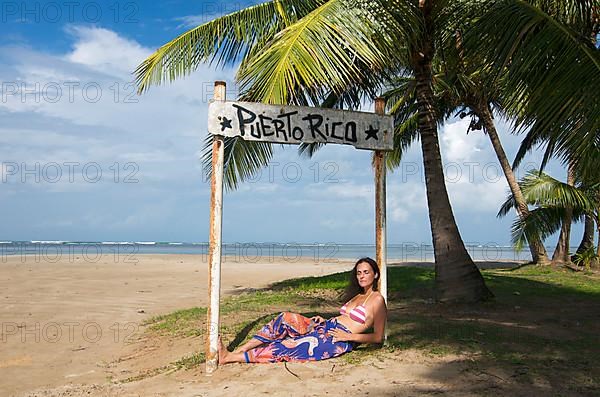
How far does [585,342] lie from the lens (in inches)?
244

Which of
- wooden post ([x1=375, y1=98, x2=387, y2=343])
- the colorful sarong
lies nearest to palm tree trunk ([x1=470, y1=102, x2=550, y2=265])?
wooden post ([x1=375, y1=98, x2=387, y2=343])

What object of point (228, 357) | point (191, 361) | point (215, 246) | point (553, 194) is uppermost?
point (553, 194)

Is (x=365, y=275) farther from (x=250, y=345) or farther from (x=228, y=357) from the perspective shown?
(x=228, y=357)

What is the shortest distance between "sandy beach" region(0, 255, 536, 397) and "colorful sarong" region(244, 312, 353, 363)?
97 millimetres

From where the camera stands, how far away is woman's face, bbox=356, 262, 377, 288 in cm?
564

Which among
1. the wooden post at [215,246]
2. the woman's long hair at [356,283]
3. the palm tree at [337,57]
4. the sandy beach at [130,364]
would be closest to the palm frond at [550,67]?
the palm tree at [337,57]

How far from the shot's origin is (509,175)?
1686 centimetres

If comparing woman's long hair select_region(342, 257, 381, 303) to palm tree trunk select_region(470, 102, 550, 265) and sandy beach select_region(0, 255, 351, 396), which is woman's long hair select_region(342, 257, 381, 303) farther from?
palm tree trunk select_region(470, 102, 550, 265)

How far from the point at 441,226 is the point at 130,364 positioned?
498 centimetres

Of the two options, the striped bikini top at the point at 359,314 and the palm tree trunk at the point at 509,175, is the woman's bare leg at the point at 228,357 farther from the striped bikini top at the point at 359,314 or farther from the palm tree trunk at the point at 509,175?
the palm tree trunk at the point at 509,175

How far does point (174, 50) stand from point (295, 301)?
15.1 ft

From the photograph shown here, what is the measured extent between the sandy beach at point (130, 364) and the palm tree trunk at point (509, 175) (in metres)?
7.63

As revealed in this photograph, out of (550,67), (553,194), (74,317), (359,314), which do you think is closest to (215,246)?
(359,314)

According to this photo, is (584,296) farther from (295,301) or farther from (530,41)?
(530,41)
